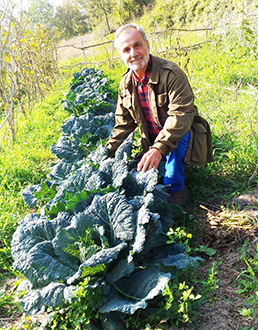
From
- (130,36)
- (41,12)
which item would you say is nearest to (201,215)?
(130,36)

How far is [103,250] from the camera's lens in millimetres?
1801

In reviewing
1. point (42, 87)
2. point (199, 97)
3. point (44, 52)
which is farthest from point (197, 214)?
point (44, 52)

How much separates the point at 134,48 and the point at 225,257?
5.77 feet

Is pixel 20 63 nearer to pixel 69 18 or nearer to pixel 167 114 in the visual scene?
pixel 167 114

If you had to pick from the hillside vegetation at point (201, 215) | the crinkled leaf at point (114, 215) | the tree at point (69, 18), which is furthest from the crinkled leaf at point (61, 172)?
the tree at point (69, 18)

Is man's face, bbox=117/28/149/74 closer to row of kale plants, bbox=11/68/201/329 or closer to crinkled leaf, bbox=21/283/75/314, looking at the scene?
row of kale plants, bbox=11/68/201/329

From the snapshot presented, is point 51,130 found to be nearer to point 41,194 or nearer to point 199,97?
point 199,97

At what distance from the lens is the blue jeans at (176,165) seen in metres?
2.73

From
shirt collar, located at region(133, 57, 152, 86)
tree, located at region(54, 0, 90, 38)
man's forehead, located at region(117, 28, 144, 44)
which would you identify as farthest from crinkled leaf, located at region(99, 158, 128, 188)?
tree, located at region(54, 0, 90, 38)

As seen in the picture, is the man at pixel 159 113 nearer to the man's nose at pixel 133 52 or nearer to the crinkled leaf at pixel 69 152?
the man's nose at pixel 133 52

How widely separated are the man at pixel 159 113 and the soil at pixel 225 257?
392 mm

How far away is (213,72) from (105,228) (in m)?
5.08

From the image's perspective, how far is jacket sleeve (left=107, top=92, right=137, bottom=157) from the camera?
3023 millimetres

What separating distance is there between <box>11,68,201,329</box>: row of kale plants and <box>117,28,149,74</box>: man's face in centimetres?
84
